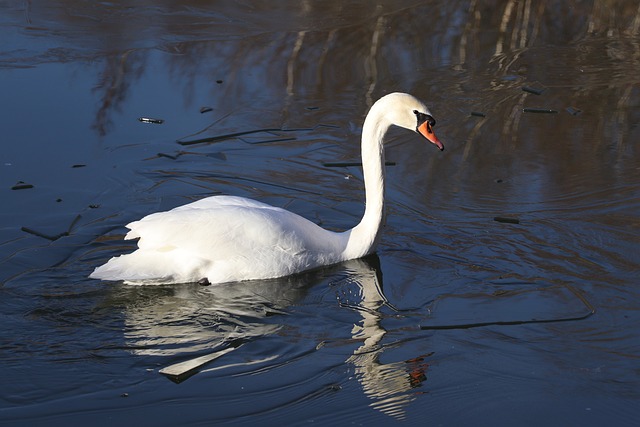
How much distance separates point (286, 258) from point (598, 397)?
212 cm

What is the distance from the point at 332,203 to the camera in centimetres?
738

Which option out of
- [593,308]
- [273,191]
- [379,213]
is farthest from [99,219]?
[593,308]

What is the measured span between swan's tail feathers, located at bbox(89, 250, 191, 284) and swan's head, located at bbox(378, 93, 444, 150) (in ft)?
5.46

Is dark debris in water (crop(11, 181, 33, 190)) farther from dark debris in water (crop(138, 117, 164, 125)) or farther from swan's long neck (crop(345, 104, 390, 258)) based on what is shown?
swan's long neck (crop(345, 104, 390, 258))

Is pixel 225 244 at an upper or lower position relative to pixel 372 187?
lower

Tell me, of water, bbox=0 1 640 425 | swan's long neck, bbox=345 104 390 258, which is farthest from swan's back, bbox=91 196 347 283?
swan's long neck, bbox=345 104 390 258

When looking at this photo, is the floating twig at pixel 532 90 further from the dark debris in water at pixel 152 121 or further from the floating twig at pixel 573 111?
the dark debris in water at pixel 152 121

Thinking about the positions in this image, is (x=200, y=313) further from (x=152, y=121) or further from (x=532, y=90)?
(x=532, y=90)

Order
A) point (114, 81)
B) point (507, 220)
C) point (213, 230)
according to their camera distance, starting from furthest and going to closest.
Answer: point (114, 81) → point (507, 220) → point (213, 230)

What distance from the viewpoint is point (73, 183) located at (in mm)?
7484

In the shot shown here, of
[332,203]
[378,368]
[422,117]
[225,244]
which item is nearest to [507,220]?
[422,117]

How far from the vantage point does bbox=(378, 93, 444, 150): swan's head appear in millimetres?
6488

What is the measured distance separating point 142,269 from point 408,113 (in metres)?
1.95

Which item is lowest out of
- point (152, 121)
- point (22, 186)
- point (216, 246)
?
point (216, 246)
